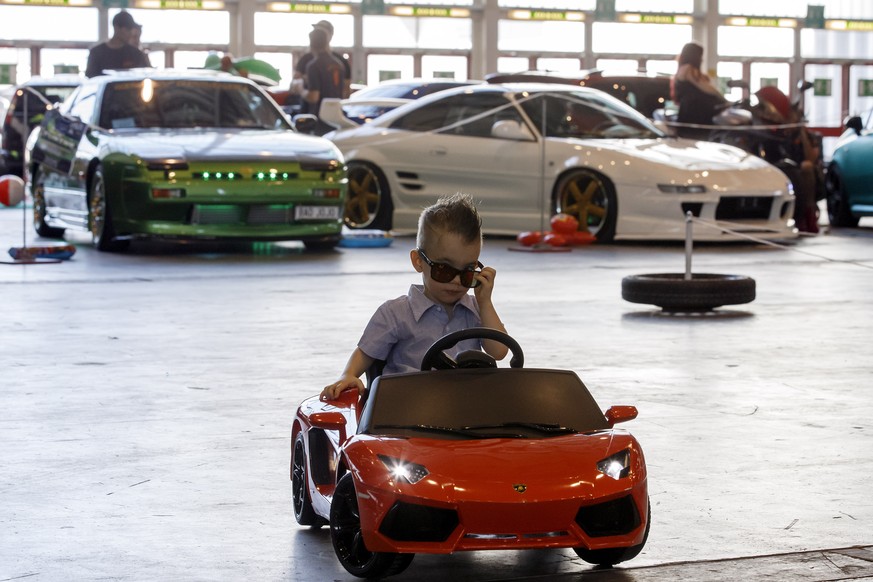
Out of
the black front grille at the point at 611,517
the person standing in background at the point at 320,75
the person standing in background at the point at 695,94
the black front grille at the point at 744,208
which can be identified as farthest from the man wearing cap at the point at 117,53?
the black front grille at the point at 611,517

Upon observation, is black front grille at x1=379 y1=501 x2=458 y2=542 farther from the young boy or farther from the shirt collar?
the shirt collar

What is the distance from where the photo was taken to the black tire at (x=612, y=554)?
3646 mm

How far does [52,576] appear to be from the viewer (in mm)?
3605

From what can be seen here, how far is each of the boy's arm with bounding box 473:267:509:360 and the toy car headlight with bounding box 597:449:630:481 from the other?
1.77 feet

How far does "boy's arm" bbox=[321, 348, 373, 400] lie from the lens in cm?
414

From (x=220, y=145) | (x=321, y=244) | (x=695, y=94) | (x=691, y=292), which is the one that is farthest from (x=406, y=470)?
(x=695, y=94)

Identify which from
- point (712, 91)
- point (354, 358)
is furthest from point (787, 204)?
point (354, 358)

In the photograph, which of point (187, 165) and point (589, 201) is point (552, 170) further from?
point (187, 165)

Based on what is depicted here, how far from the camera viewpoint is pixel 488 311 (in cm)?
416

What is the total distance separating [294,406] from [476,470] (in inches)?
97.3

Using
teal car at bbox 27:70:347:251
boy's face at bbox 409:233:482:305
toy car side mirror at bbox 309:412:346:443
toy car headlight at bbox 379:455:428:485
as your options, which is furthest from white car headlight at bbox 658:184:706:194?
toy car headlight at bbox 379:455:428:485

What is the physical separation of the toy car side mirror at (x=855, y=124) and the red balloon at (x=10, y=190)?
319 inches

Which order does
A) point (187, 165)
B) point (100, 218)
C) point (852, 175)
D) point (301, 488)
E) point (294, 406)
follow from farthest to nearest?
point (852, 175)
point (100, 218)
point (187, 165)
point (294, 406)
point (301, 488)

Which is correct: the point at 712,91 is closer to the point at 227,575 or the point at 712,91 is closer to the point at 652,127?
the point at 652,127
